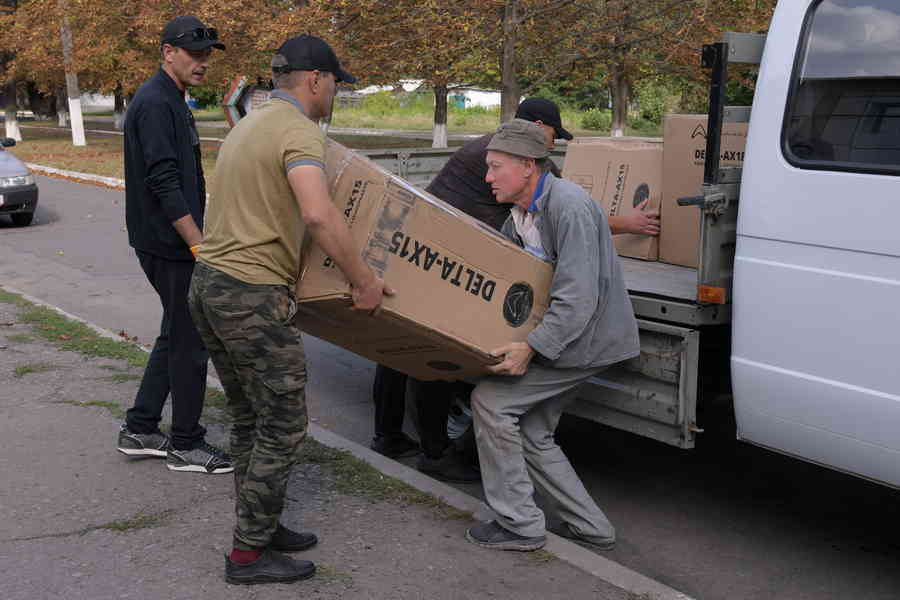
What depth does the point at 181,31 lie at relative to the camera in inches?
167

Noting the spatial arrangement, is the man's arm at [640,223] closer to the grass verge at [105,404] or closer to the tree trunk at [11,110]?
the grass verge at [105,404]

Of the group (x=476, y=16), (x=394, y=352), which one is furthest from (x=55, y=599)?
(x=476, y=16)

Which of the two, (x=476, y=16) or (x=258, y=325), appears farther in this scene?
(x=476, y=16)

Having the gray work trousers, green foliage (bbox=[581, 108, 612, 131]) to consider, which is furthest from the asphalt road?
green foliage (bbox=[581, 108, 612, 131])

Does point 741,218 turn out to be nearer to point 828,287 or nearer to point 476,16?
point 828,287

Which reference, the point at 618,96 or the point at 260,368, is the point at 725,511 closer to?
the point at 260,368

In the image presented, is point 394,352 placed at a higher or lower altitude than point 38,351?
higher

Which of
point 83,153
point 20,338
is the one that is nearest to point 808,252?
point 20,338

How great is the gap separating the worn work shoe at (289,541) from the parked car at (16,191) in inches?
443

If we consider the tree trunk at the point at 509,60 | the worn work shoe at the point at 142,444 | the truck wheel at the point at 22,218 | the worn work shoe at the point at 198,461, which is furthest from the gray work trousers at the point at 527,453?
the truck wheel at the point at 22,218

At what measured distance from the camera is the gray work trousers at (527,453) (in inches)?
151

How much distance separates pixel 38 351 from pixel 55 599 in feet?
12.2

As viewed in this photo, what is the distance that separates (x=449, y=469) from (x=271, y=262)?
1.89 m

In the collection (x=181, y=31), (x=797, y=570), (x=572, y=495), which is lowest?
(x=797, y=570)
